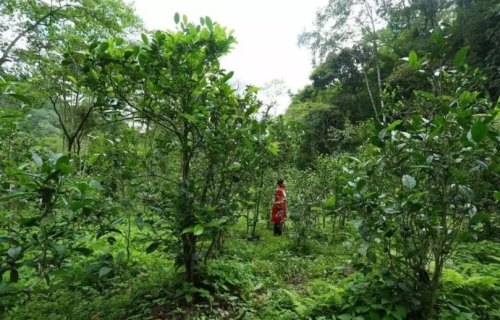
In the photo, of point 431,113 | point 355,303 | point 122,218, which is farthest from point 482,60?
point 122,218

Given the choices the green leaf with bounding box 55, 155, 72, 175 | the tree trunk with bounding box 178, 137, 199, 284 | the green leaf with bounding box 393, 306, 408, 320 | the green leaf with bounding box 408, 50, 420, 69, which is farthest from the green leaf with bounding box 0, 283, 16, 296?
the green leaf with bounding box 408, 50, 420, 69

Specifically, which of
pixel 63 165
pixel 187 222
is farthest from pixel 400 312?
pixel 63 165

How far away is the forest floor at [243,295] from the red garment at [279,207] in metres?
2.74

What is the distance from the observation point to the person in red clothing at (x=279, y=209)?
7.12m

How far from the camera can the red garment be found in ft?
23.4

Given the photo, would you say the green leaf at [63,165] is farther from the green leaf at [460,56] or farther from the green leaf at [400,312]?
the green leaf at [460,56]

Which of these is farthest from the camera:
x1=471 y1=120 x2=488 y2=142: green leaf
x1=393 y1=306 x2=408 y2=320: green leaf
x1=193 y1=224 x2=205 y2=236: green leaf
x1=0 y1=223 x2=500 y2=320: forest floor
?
x1=0 y1=223 x2=500 y2=320: forest floor

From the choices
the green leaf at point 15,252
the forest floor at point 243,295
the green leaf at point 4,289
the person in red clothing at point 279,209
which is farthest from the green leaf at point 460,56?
the person in red clothing at point 279,209

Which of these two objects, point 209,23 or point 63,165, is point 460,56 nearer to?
point 209,23

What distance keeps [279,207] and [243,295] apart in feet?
13.1

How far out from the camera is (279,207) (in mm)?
7207

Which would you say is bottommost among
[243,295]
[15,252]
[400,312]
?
[243,295]

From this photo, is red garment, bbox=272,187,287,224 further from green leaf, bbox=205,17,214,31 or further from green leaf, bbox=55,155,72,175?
green leaf, bbox=55,155,72,175

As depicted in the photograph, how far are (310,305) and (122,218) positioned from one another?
173 centimetres
